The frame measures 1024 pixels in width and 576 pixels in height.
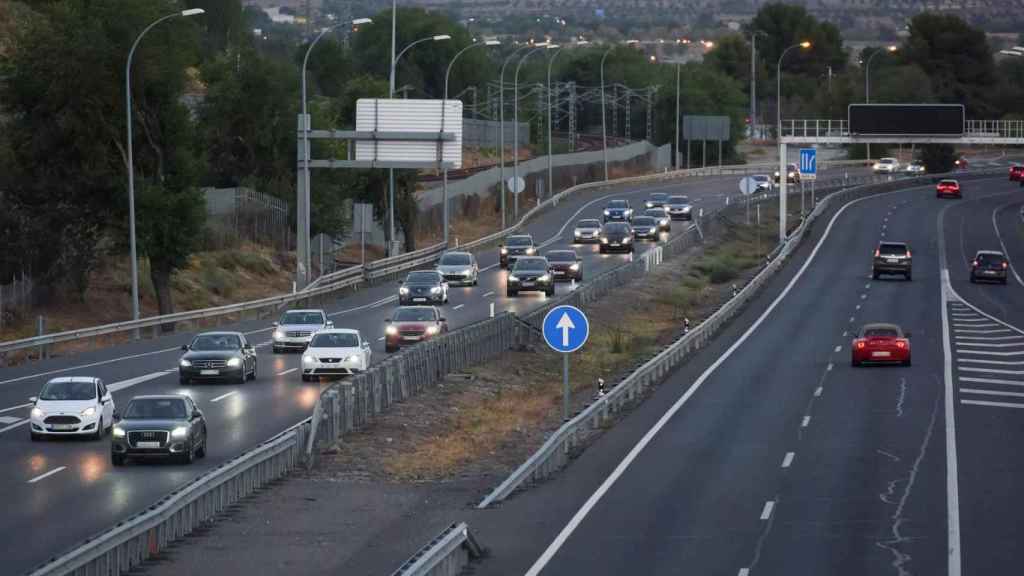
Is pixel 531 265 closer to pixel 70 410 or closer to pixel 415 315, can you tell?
pixel 415 315

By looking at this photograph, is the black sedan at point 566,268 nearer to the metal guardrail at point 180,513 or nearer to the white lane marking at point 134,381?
the white lane marking at point 134,381

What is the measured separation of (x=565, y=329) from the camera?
31.7 metres

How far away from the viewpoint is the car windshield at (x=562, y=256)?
2955 inches

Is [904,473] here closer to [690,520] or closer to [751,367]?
[690,520]

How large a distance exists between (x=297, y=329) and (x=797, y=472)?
2308 cm

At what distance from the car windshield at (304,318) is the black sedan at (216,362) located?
25.2 feet

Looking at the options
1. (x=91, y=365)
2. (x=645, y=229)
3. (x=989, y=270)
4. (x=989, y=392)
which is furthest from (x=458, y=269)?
(x=989, y=392)

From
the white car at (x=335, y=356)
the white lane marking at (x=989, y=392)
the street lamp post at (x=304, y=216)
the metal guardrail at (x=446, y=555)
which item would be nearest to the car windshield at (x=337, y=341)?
the white car at (x=335, y=356)

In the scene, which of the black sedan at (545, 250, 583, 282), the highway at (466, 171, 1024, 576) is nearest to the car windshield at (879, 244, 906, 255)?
the black sedan at (545, 250, 583, 282)

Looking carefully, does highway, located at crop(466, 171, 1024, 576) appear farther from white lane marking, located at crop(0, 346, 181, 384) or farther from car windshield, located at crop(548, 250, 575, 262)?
car windshield, located at crop(548, 250, 575, 262)

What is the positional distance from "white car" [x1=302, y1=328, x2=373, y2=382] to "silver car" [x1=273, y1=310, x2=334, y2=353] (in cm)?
632

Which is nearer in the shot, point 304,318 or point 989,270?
point 304,318

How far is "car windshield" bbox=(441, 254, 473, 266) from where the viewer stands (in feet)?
245

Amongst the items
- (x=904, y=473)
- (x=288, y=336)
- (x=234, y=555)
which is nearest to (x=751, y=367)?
(x=288, y=336)
